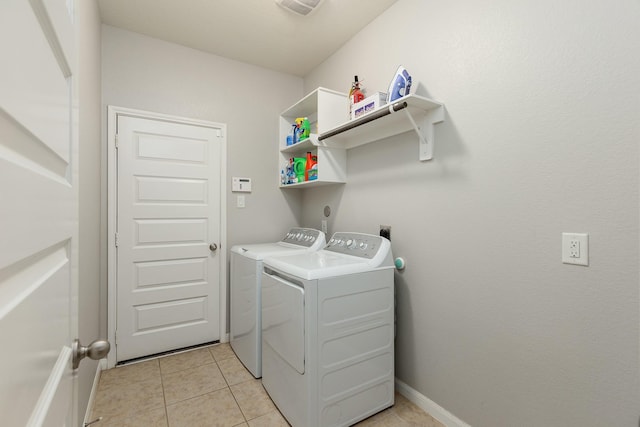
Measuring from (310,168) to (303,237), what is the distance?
0.61 metres

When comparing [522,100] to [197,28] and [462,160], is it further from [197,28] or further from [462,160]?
[197,28]

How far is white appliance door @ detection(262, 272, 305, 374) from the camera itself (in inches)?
62.5

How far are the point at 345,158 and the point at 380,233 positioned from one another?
742mm

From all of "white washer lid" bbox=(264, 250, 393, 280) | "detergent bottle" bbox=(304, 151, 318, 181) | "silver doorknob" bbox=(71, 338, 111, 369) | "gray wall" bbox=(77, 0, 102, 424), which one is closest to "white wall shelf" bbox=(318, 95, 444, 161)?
"detergent bottle" bbox=(304, 151, 318, 181)

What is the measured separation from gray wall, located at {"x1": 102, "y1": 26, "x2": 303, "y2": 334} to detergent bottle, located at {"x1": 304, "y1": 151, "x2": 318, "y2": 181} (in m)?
0.53

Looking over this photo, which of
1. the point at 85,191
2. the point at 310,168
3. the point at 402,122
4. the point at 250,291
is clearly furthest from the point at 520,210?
the point at 85,191

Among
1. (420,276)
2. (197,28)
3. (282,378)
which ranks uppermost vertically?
(197,28)

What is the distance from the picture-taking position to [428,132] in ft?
5.86

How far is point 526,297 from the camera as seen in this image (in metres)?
1.38

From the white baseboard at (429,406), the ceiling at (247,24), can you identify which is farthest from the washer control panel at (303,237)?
the ceiling at (247,24)


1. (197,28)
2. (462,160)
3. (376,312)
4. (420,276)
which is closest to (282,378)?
(376,312)

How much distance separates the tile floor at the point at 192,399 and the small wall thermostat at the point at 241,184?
148 cm

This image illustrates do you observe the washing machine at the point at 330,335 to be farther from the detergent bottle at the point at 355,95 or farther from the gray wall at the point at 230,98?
the gray wall at the point at 230,98

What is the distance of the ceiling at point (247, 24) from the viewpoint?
210 cm
